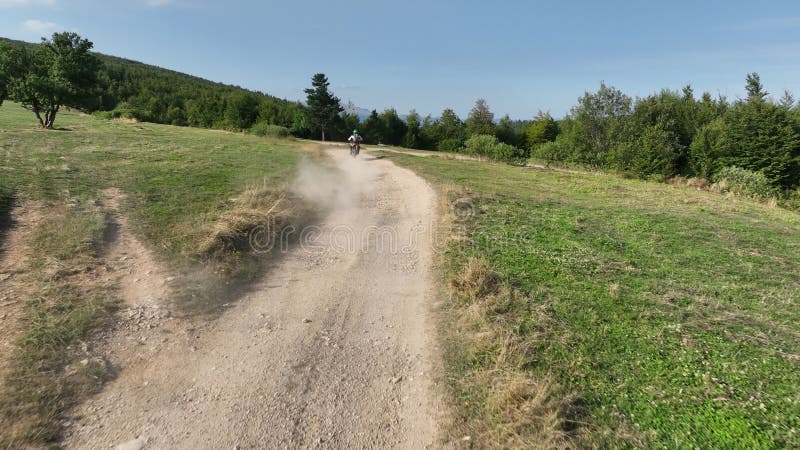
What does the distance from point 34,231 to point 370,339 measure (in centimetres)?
767

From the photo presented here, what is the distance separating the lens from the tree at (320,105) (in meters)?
45.9

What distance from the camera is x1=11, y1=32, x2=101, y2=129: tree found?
2342 centimetres

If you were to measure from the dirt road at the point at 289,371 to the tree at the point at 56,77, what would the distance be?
90.3 feet

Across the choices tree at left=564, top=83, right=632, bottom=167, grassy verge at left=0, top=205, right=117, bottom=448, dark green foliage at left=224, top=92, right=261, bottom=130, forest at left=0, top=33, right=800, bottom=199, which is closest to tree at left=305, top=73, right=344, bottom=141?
forest at left=0, top=33, right=800, bottom=199

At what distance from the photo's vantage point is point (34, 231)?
25.2 feet

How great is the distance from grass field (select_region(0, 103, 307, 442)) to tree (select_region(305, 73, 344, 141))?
29.3 meters

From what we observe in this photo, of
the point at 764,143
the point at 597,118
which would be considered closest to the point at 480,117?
the point at 597,118

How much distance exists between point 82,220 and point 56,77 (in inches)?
1009

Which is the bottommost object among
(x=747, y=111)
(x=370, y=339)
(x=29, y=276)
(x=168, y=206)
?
(x=370, y=339)

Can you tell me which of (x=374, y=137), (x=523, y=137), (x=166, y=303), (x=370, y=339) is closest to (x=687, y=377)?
(x=370, y=339)

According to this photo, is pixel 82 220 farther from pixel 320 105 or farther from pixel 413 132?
pixel 413 132

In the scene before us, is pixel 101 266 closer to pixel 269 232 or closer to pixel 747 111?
pixel 269 232

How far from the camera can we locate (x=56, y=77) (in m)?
25.1

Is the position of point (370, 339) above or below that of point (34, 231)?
below
